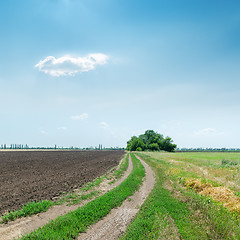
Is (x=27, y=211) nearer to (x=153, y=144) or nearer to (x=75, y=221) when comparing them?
(x=75, y=221)

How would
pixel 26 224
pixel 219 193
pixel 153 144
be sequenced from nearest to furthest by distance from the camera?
pixel 26 224, pixel 219 193, pixel 153 144

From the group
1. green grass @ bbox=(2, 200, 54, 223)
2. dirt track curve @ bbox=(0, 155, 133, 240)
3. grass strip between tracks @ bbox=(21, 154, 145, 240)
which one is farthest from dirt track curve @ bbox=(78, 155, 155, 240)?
green grass @ bbox=(2, 200, 54, 223)

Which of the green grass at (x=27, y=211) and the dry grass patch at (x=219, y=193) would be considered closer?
the green grass at (x=27, y=211)

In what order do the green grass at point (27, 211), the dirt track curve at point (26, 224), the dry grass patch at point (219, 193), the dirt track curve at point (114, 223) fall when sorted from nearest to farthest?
1. the dirt track curve at point (114, 223)
2. the dirt track curve at point (26, 224)
3. the green grass at point (27, 211)
4. the dry grass patch at point (219, 193)

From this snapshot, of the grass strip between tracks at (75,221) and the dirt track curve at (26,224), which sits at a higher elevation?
the grass strip between tracks at (75,221)

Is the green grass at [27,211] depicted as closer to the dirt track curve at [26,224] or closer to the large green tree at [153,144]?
the dirt track curve at [26,224]

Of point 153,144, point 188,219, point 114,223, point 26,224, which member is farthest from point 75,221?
point 153,144

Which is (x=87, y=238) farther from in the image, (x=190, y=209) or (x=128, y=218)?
(x=190, y=209)

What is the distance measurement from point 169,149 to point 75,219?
144566 millimetres

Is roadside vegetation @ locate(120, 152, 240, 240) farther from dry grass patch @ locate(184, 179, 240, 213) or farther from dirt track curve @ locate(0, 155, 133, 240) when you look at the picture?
dirt track curve @ locate(0, 155, 133, 240)

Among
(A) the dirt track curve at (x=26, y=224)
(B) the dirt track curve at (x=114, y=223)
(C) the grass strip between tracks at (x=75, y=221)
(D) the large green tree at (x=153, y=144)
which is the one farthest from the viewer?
(D) the large green tree at (x=153, y=144)

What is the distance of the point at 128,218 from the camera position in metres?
9.32

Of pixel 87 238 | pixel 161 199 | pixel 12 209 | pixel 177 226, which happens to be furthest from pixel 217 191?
pixel 12 209

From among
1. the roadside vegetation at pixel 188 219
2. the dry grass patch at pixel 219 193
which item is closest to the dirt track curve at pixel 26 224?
the roadside vegetation at pixel 188 219
